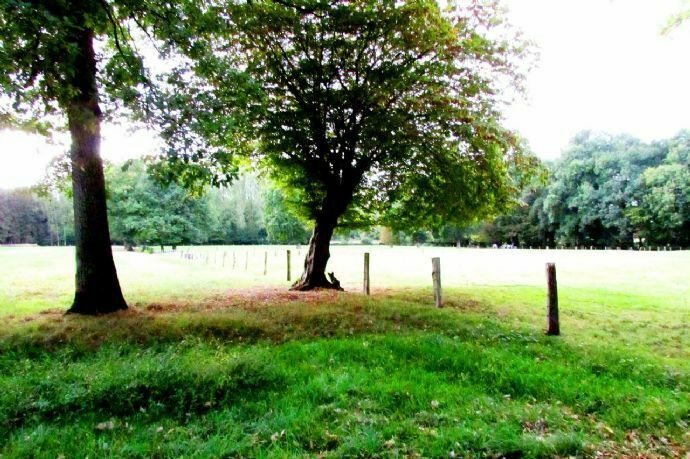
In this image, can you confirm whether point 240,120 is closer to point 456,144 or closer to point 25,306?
point 456,144

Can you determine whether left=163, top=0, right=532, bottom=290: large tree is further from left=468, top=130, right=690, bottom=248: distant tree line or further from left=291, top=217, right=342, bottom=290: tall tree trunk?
left=468, top=130, right=690, bottom=248: distant tree line

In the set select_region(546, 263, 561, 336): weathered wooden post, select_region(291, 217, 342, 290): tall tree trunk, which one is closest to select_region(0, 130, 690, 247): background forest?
select_region(291, 217, 342, 290): tall tree trunk

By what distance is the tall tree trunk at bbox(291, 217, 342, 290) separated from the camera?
16312mm

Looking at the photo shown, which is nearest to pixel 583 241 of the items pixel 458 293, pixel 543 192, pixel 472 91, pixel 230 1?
pixel 543 192

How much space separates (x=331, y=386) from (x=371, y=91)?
8660mm

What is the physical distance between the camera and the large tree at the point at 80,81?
6512mm

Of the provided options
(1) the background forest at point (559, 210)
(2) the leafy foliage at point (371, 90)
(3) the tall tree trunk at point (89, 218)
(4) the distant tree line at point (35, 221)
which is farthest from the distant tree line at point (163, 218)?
(3) the tall tree trunk at point (89, 218)

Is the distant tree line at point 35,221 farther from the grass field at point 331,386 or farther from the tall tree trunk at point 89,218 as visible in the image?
the grass field at point 331,386

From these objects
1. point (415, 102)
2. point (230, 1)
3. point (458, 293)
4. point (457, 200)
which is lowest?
point (458, 293)

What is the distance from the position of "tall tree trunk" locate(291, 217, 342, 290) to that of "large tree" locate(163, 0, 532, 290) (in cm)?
148

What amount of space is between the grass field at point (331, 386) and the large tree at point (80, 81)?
1420mm

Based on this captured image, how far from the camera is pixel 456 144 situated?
12.9 meters

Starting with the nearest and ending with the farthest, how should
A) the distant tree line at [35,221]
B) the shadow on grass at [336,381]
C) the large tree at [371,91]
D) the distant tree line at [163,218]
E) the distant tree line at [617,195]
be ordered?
1. the shadow on grass at [336,381]
2. the large tree at [371,91]
3. the distant tree line at [617,195]
4. the distant tree line at [163,218]
5. the distant tree line at [35,221]

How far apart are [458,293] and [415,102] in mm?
8199
